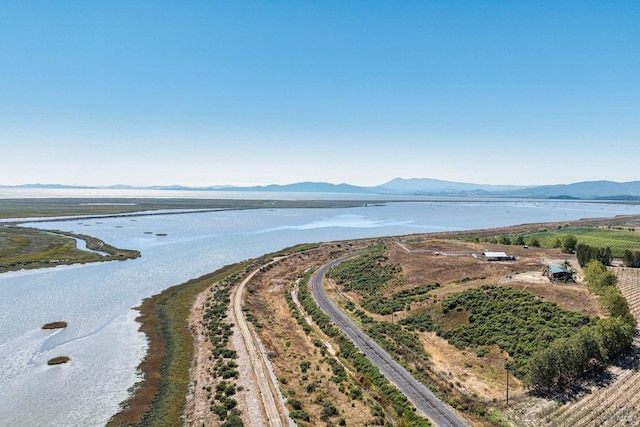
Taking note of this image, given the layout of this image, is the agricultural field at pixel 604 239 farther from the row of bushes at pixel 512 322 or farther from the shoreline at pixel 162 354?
the shoreline at pixel 162 354

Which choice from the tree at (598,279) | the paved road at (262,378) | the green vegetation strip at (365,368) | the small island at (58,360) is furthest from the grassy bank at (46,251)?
the tree at (598,279)

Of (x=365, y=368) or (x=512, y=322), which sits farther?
(x=512, y=322)

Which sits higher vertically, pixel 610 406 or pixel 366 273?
pixel 366 273

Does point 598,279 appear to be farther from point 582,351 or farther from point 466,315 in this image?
point 582,351

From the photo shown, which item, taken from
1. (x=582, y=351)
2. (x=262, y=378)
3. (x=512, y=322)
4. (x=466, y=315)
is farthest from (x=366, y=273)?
(x=582, y=351)

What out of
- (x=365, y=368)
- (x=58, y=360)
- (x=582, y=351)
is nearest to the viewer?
(x=582, y=351)

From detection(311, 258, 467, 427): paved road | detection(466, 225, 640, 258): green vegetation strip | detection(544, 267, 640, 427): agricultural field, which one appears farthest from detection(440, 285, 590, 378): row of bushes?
detection(466, 225, 640, 258): green vegetation strip

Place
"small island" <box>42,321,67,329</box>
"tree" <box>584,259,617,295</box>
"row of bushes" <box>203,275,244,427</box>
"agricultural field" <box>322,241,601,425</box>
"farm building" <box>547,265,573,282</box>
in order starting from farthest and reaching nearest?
"farm building" <box>547,265,573,282</box>, "tree" <box>584,259,617,295</box>, "small island" <box>42,321,67,329</box>, "agricultural field" <box>322,241,601,425</box>, "row of bushes" <box>203,275,244,427</box>

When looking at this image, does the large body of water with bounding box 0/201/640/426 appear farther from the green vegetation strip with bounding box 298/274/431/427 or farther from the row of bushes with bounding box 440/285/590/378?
the row of bushes with bounding box 440/285/590/378
